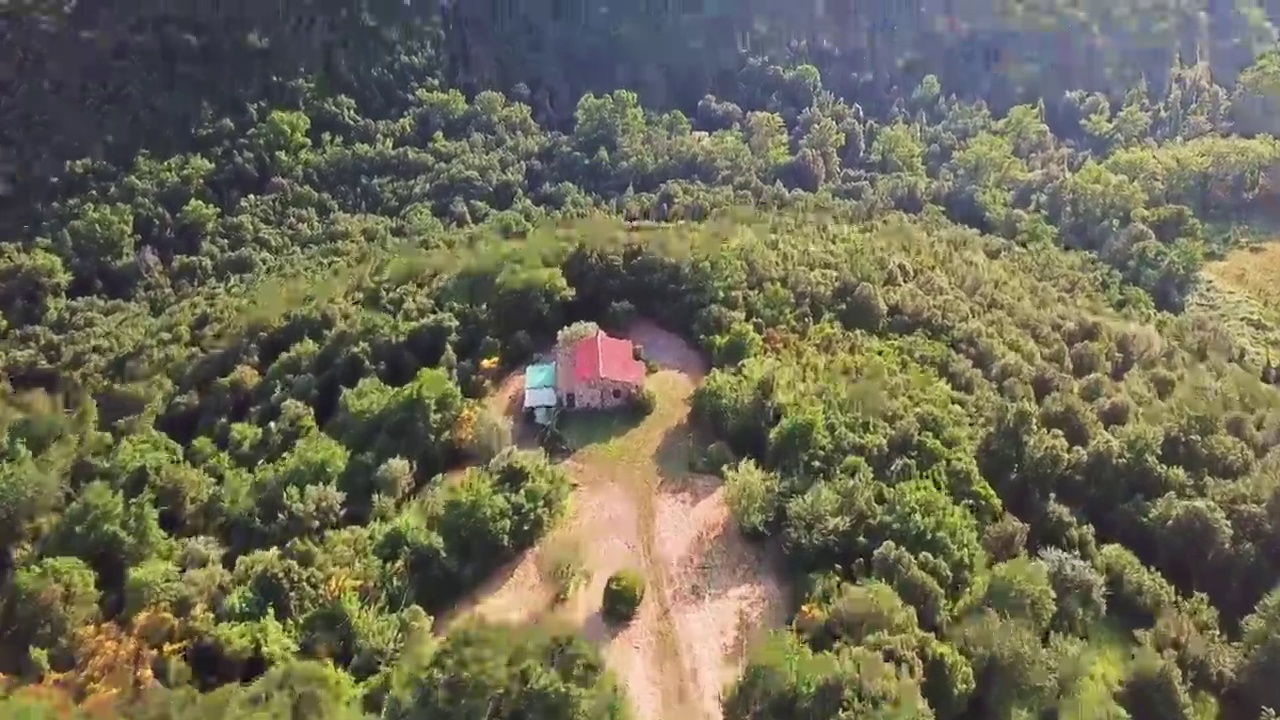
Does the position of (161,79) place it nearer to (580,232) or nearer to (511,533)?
(580,232)

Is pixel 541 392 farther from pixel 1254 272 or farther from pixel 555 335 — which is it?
pixel 1254 272

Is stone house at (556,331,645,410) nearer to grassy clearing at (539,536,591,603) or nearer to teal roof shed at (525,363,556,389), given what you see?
teal roof shed at (525,363,556,389)

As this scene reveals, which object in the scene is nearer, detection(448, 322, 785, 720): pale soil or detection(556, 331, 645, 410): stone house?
detection(448, 322, 785, 720): pale soil

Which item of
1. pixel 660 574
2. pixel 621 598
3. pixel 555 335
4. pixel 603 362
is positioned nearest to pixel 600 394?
pixel 603 362

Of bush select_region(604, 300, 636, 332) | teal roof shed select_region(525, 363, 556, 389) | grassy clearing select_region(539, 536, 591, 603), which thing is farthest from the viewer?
bush select_region(604, 300, 636, 332)

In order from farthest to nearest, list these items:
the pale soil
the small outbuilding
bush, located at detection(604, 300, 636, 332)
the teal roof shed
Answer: bush, located at detection(604, 300, 636, 332), the teal roof shed, the small outbuilding, the pale soil

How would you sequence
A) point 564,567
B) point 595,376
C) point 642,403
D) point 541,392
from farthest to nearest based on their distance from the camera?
point 541,392
point 642,403
point 595,376
point 564,567

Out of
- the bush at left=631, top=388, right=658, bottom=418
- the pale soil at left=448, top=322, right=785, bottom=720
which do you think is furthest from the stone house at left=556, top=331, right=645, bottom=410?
the pale soil at left=448, top=322, right=785, bottom=720
